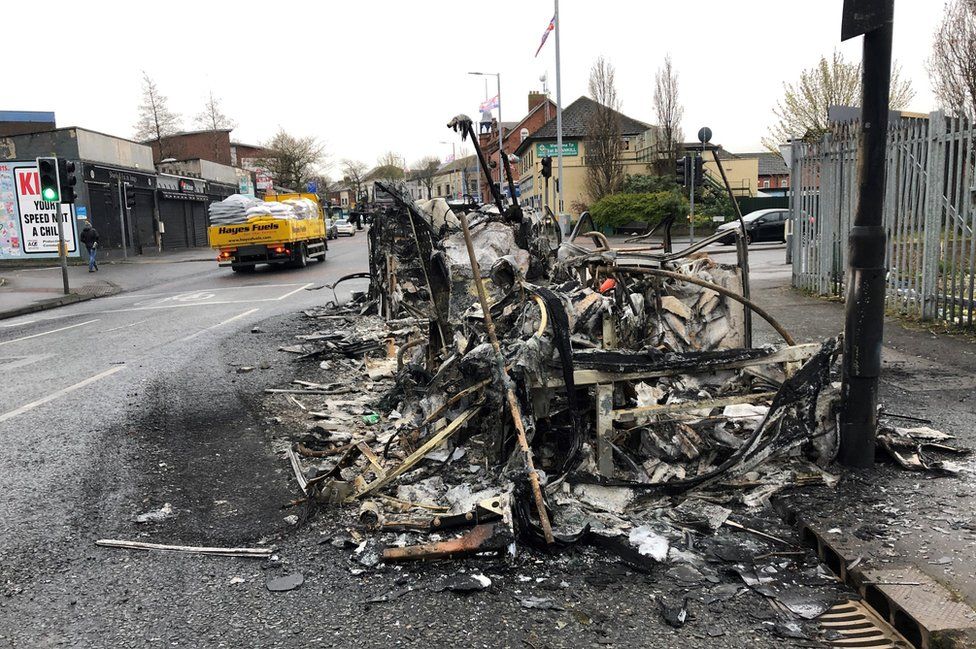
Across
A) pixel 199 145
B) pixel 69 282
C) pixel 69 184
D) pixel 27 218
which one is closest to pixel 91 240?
pixel 69 282

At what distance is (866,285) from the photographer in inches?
169

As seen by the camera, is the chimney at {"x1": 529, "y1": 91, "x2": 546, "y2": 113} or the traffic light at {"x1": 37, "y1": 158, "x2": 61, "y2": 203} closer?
the traffic light at {"x1": 37, "y1": 158, "x2": 61, "y2": 203}

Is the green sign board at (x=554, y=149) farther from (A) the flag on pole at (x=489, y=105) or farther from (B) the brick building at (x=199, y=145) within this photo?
(B) the brick building at (x=199, y=145)

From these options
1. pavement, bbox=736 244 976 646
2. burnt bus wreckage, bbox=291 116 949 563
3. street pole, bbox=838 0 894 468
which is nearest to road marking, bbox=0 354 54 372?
burnt bus wreckage, bbox=291 116 949 563

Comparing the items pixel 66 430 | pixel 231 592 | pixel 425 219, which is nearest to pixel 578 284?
pixel 425 219

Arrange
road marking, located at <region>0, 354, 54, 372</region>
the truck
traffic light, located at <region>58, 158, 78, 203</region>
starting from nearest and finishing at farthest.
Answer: road marking, located at <region>0, 354, 54, 372</region>
traffic light, located at <region>58, 158, 78, 203</region>
the truck

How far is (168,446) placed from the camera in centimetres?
563

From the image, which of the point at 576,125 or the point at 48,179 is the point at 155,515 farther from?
the point at 576,125

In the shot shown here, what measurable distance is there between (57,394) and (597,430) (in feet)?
20.1

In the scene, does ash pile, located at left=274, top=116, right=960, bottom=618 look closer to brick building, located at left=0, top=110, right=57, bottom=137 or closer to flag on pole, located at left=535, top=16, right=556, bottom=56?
flag on pole, located at left=535, top=16, right=556, bottom=56

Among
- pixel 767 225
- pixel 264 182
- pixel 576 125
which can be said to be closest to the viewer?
pixel 767 225

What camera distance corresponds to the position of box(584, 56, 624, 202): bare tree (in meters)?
45.3

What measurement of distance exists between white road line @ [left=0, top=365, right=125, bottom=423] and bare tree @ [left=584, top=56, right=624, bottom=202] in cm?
4052

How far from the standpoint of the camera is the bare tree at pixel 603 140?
4528cm
